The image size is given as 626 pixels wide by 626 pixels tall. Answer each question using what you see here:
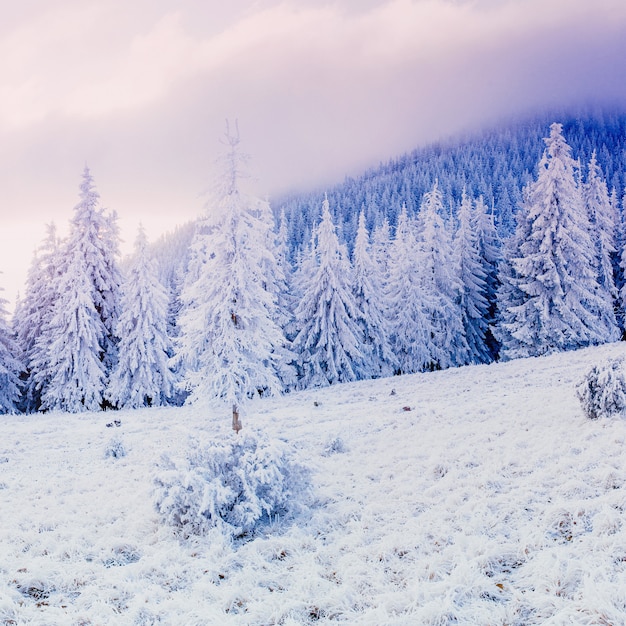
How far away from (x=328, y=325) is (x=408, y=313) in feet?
23.6

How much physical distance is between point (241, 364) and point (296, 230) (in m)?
126

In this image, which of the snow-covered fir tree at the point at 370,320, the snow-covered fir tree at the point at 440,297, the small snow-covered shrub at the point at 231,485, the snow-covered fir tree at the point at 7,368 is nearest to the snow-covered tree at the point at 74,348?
the snow-covered fir tree at the point at 7,368

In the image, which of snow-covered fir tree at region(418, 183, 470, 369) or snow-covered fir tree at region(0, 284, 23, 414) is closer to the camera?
snow-covered fir tree at region(0, 284, 23, 414)

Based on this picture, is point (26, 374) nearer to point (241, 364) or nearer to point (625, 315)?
point (241, 364)

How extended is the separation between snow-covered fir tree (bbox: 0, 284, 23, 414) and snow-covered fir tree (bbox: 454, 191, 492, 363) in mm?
31346

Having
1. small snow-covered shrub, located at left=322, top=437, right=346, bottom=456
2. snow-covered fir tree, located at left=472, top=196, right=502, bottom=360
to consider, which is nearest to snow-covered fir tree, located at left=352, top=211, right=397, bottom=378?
snow-covered fir tree, located at left=472, top=196, right=502, bottom=360

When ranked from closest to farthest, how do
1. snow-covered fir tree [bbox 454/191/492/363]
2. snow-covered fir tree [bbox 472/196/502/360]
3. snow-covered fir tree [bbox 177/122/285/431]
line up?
snow-covered fir tree [bbox 177/122/285/431]
snow-covered fir tree [bbox 454/191/492/363]
snow-covered fir tree [bbox 472/196/502/360]

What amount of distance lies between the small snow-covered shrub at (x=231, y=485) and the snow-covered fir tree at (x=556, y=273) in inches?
948

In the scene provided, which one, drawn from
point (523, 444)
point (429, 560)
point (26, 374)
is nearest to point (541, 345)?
point (523, 444)

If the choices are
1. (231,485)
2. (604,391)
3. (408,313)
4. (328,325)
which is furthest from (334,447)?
(408,313)

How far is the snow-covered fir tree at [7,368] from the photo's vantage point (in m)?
27.6

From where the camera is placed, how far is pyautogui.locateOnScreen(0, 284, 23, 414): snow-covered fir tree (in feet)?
90.6

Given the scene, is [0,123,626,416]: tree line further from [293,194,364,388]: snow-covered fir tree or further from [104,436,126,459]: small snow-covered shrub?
[104,436,126,459]: small snow-covered shrub

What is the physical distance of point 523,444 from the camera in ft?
33.1
